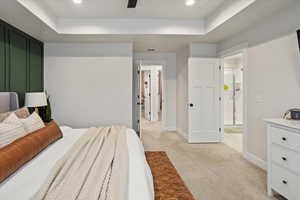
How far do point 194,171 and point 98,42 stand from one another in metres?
3.36

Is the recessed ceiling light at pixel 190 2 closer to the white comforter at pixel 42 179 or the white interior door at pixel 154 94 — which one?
the white comforter at pixel 42 179

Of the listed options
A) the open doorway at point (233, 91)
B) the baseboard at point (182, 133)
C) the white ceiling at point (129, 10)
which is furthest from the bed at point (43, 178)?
the open doorway at point (233, 91)

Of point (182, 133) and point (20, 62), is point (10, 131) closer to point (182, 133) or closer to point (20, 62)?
point (20, 62)

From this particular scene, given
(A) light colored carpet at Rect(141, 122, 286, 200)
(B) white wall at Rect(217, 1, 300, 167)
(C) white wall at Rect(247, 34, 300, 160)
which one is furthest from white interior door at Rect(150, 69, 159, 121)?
(C) white wall at Rect(247, 34, 300, 160)

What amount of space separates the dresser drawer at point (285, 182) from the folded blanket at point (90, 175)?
166 centimetres

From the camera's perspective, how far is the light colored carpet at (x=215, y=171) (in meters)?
2.30

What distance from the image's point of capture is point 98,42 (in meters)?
4.39

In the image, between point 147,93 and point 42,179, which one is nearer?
point 42,179

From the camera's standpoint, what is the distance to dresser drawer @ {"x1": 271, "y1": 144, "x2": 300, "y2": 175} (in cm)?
186

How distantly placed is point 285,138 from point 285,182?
457 millimetres

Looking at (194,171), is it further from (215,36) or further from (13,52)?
(13,52)

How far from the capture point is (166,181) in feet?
8.43

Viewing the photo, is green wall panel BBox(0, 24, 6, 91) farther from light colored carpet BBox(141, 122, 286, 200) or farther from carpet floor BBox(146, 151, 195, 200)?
light colored carpet BBox(141, 122, 286, 200)

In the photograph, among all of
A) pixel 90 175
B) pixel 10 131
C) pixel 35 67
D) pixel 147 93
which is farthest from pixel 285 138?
pixel 147 93
